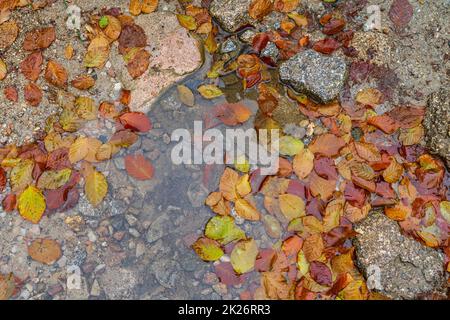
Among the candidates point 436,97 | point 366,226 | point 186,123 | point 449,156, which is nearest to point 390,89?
point 436,97

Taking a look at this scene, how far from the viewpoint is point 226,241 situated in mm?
2986

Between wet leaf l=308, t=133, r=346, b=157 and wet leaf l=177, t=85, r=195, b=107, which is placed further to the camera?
wet leaf l=177, t=85, r=195, b=107

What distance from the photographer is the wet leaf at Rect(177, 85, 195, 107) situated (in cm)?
332

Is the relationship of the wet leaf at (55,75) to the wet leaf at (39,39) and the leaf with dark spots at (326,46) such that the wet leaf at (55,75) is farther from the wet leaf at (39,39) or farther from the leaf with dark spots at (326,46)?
the leaf with dark spots at (326,46)

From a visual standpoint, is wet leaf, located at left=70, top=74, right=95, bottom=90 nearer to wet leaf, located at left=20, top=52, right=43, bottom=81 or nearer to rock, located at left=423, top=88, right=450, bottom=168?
wet leaf, located at left=20, top=52, right=43, bottom=81

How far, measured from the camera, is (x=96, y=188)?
3098 mm

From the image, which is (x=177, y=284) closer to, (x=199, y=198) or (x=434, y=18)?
(x=199, y=198)

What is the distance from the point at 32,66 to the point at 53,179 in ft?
2.94

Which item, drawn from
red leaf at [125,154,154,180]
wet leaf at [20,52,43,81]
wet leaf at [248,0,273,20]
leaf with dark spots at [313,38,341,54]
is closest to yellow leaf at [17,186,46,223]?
red leaf at [125,154,154,180]

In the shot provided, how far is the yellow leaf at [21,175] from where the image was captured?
310 cm

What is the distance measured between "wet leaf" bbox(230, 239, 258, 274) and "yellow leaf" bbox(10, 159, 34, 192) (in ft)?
4.87

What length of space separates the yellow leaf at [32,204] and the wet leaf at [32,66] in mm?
856
